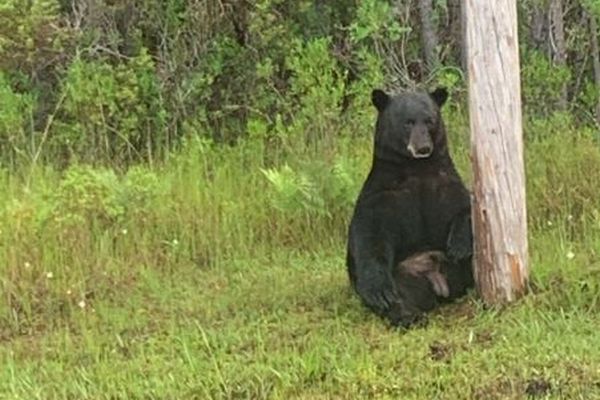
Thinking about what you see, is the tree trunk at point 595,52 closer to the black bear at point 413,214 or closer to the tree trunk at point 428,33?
the tree trunk at point 428,33

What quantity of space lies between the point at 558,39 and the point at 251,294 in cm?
526

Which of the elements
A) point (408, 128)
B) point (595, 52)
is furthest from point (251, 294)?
point (595, 52)

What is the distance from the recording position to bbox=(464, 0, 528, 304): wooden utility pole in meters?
6.82

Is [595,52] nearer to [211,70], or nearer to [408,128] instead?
[211,70]

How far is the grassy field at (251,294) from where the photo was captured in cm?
593

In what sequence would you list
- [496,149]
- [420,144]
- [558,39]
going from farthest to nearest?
1. [558,39]
2. [420,144]
3. [496,149]

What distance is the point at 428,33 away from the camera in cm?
1204

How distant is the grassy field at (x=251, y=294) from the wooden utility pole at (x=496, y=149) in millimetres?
209

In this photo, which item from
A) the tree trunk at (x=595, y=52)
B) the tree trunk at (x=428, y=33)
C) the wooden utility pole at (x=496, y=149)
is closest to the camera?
the wooden utility pole at (x=496, y=149)

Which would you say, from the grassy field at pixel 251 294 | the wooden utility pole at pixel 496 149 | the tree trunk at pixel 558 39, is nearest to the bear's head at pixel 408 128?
the wooden utility pole at pixel 496 149

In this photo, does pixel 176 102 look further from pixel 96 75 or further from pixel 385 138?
pixel 385 138

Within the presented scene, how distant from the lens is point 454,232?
7121 millimetres

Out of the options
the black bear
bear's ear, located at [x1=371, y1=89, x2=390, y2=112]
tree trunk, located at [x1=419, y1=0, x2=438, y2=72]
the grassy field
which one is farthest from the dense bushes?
the black bear

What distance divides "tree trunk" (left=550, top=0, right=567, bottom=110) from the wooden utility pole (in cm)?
479
